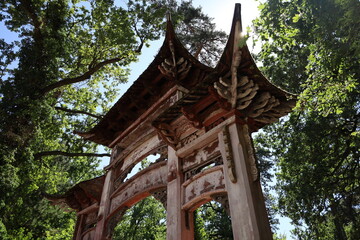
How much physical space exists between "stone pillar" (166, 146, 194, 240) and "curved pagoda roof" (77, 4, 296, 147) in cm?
109

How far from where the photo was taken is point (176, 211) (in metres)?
4.98

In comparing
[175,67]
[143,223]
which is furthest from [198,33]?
[143,223]

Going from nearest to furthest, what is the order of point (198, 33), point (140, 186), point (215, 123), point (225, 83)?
point (225, 83), point (215, 123), point (140, 186), point (198, 33)

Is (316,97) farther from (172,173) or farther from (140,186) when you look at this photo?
(140,186)

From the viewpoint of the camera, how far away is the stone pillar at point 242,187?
3.72 metres

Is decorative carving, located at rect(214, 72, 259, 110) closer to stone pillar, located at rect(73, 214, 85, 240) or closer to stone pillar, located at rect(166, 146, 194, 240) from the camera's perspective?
stone pillar, located at rect(166, 146, 194, 240)

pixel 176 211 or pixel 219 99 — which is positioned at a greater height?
pixel 219 99

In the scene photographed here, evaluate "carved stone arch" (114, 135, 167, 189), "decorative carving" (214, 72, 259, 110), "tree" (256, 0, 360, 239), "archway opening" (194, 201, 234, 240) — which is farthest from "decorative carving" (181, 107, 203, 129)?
"archway opening" (194, 201, 234, 240)

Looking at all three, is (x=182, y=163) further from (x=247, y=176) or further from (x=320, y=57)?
(x=320, y=57)

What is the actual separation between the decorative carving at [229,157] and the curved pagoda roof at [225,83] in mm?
535

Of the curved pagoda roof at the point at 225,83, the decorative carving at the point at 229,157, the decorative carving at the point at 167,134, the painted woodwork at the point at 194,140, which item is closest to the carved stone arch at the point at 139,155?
the painted woodwork at the point at 194,140

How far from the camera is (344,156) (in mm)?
9805

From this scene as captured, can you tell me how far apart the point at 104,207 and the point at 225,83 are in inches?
196

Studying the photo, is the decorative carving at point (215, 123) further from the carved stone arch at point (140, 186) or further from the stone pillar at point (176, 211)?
the carved stone arch at point (140, 186)
